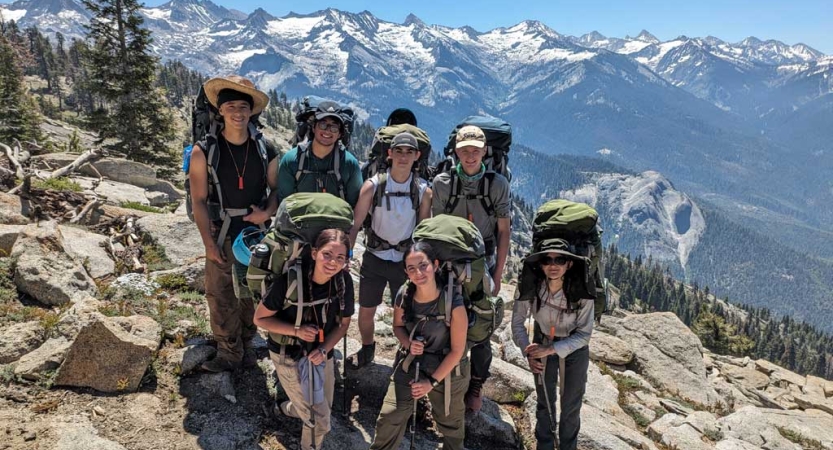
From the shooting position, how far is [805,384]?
20812mm

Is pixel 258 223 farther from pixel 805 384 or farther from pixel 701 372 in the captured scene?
Answer: pixel 805 384

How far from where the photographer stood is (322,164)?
6.26m

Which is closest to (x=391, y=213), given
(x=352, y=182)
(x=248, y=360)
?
(x=352, y=182)

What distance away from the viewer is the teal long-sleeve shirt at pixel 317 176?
6.15 meters

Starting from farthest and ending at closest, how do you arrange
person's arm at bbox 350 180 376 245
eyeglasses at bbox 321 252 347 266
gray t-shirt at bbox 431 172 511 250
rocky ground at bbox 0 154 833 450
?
gray t-shirt at bbox 431 172 511 250 < person's arm at bbox 350 180 376 245 < rocky ground at bbox 0 154 833 450 < eyeglasses at bbox 321 252 347 266

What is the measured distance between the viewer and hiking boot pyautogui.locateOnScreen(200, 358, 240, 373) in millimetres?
6516

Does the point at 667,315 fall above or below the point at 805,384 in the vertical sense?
above

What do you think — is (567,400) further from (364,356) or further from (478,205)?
(364,356)

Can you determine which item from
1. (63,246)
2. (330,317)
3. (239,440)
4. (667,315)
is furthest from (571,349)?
(667,315)

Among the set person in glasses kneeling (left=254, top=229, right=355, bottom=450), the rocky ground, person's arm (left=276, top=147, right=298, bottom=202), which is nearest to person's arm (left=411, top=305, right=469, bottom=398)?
person in glasses kneeling (left=254, top=229, right=355, bottom=450)

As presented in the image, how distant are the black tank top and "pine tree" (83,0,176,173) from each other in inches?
1005

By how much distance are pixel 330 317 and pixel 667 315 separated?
15.4 meters

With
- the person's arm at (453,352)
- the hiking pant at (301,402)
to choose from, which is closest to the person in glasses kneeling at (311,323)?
the hiking pant at (301,402)

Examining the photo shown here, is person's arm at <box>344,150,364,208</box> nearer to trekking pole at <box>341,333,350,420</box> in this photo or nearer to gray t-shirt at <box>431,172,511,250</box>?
gray t-shirt at <box>431,172,511,250</box>
